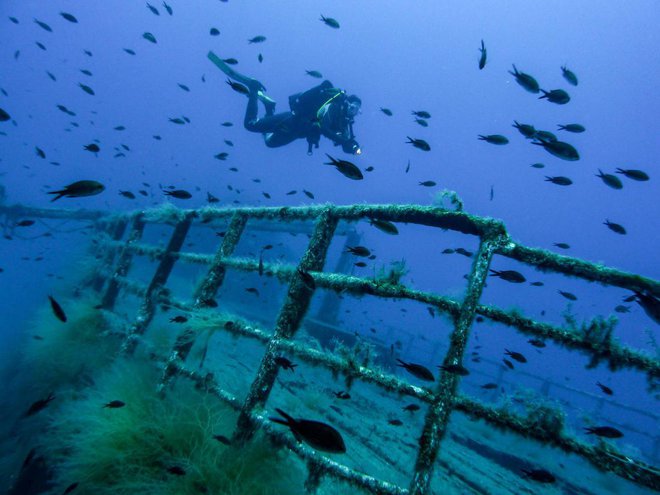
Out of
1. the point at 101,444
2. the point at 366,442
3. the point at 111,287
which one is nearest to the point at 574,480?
the point at 366,442

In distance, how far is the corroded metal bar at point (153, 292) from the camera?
508 cm

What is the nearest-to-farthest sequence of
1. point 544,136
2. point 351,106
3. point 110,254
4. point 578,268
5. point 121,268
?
point 578,268 < point 544,136 < point 121,268 < point 110,254 < point 351,106

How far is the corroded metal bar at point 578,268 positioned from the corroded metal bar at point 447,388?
0.60 ft

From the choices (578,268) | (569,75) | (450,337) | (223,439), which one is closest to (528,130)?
(569,75)

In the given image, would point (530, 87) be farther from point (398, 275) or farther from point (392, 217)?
point (398, 275)

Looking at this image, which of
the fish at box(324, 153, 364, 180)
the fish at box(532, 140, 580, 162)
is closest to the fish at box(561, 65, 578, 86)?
the fish at box(532, 140, 580, 162)

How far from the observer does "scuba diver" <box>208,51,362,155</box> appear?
10.8m

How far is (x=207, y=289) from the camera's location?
14.3 feet

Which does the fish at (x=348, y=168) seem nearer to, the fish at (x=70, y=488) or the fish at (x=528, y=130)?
the fish at (x=528, y=130)

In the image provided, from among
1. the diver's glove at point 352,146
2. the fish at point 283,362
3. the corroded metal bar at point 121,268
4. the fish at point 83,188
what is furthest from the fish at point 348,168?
the diver's glove at point 352,146

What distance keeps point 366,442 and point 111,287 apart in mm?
5457

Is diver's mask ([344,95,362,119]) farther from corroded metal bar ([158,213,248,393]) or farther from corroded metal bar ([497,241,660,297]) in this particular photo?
corroded metal bar ([497,241,660,297])

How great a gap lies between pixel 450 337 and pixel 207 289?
119 inches

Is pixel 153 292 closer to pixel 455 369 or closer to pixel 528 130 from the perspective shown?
pixel 455 369
